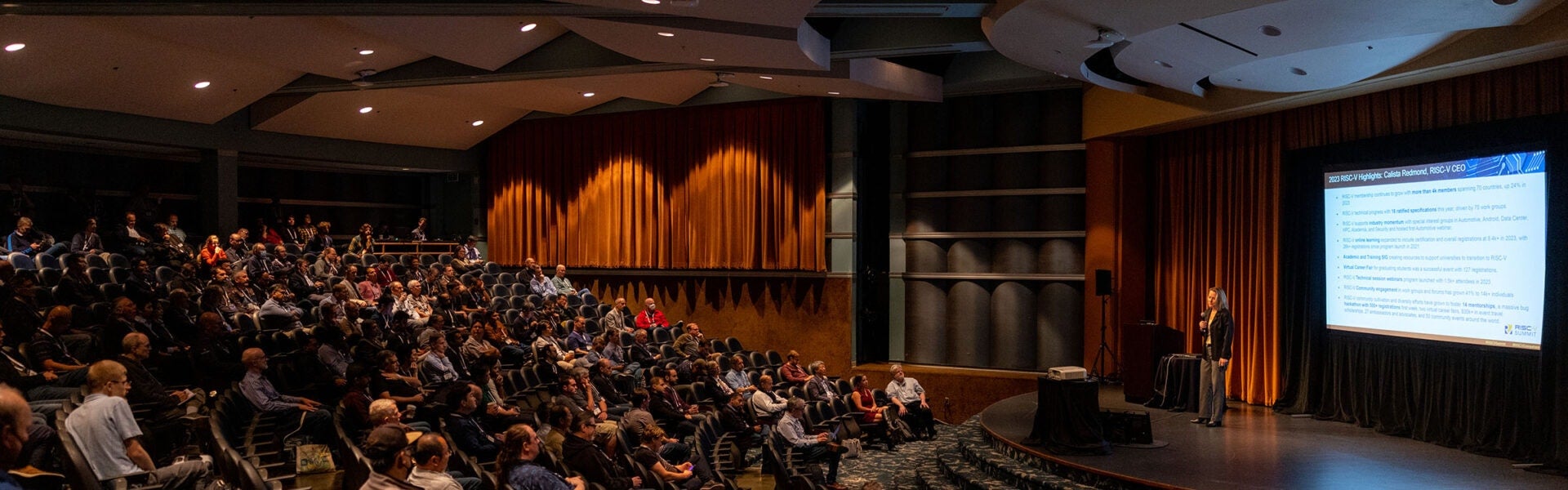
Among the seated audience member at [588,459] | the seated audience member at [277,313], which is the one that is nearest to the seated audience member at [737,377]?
the seated audience member at [277,313]

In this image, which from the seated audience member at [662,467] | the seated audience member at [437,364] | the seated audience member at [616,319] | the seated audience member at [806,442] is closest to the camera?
A: the seated audience member at [662,467]

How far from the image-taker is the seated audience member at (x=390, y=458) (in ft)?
11.8

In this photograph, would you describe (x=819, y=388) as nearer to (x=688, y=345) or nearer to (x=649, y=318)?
(x=688, y=345)

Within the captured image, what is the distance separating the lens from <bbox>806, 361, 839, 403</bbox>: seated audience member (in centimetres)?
984

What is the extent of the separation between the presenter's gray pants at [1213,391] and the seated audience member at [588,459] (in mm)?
4964

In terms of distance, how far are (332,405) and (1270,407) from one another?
786 cm

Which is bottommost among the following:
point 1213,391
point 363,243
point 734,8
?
point 1213,391

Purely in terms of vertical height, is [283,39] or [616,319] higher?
[283,39]

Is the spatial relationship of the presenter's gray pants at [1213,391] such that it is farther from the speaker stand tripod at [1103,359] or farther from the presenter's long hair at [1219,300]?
the speaker stand tripod at [1103,359]

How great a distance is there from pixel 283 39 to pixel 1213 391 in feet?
28.0

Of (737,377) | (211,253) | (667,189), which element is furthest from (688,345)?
(211,253)

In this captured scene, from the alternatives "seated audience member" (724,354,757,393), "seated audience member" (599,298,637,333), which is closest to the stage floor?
"seated audience member" (724,354,757,393)

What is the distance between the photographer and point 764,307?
44.7 feet

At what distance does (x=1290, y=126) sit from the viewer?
9.51 meters
